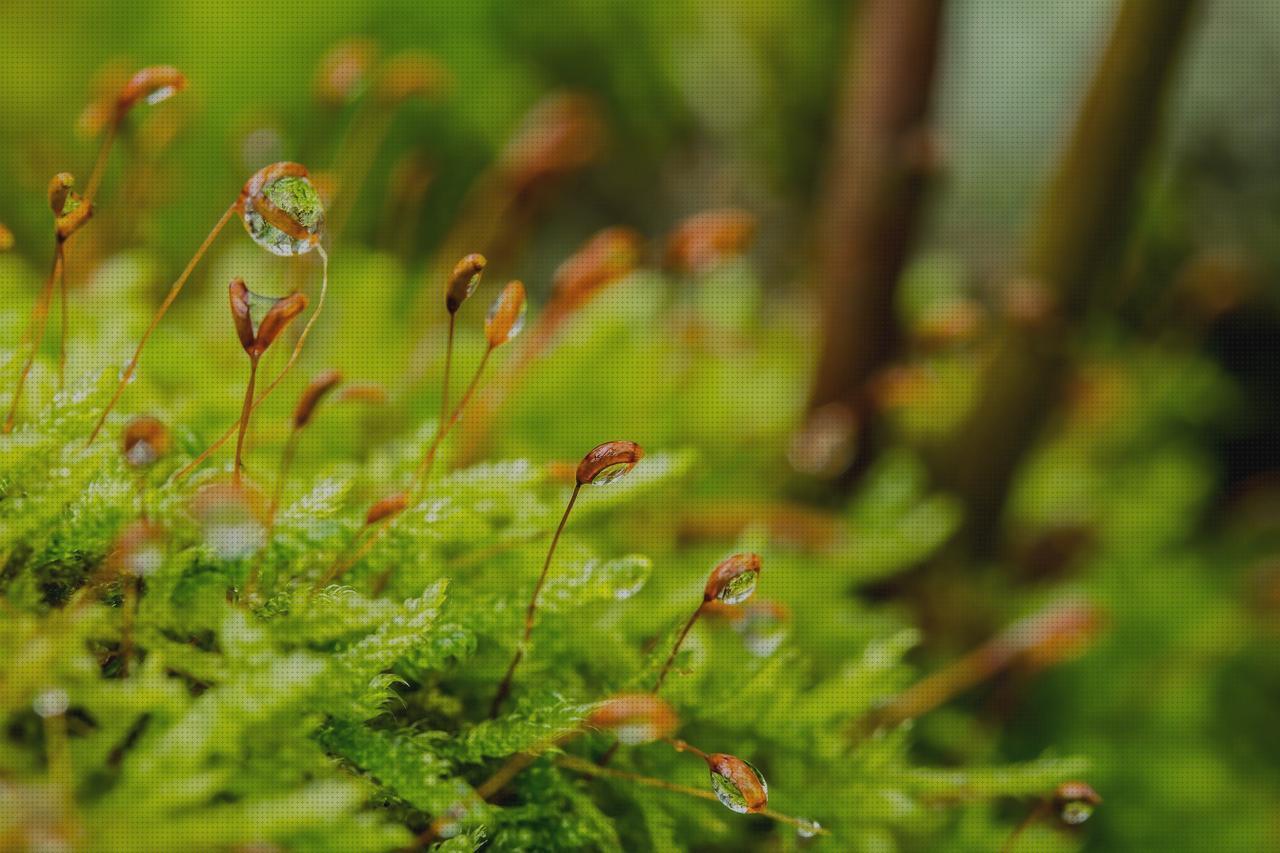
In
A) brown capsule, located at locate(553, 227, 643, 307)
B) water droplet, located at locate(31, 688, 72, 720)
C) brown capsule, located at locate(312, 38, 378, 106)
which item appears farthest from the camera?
brown capsule, located at locate(312, 38, 378, 106)

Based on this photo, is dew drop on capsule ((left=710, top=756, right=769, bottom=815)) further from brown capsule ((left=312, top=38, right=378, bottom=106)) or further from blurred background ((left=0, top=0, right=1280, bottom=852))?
brown capsule ((left=312, top=38, right=378, bottom=106))

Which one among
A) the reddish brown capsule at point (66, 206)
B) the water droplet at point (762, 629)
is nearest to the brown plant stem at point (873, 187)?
the water droplet at point (762, 629)

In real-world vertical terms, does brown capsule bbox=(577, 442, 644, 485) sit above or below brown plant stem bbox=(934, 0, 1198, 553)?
below

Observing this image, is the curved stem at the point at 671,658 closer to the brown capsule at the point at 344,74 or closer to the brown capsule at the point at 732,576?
the brown capsule at the point at 732,576

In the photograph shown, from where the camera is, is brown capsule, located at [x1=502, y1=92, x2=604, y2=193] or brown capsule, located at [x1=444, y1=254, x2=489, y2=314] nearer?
brown capsule, located at [x1=444, y1=254, x2=489, y2=314]

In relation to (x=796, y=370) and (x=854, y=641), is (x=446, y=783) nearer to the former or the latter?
(x=854, y=641)

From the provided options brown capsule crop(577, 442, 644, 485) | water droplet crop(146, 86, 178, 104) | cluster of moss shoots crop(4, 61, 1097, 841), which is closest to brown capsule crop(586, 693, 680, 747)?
cluster of moss shoots crop(4, 61, 1097, 841)
